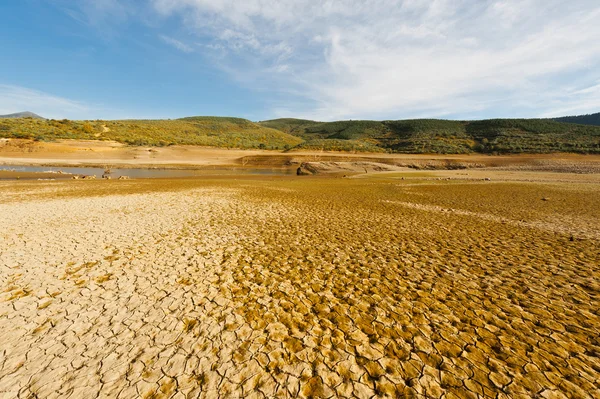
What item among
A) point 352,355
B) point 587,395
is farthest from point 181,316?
point 587,395

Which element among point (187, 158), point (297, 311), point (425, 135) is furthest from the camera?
point (425, 135)

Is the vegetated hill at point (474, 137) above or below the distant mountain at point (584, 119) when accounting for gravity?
below

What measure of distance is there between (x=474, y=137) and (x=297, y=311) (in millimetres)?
92633

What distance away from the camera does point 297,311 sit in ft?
18.4

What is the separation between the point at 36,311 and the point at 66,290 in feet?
2.79

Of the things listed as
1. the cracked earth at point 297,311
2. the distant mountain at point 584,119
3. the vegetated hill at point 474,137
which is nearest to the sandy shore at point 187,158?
the vegetated hill at point 474,137

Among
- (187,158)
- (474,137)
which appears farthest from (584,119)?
(187,158)

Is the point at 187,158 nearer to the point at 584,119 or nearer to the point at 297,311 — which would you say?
the point at 297,311

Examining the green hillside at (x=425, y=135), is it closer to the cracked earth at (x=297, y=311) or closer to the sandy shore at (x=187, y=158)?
the sandy shore at (x=187, y=158)

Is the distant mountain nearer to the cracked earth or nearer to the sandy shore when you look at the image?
the sandy shore

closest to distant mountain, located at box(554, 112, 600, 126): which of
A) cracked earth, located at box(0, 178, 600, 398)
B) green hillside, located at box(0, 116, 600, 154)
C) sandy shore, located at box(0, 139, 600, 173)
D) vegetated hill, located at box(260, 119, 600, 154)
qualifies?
vegetated hill, located at box(260, 119, 600, 154)

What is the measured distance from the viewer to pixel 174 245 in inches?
372

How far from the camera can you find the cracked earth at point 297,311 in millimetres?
3855

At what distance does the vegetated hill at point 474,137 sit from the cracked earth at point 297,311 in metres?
60.9
